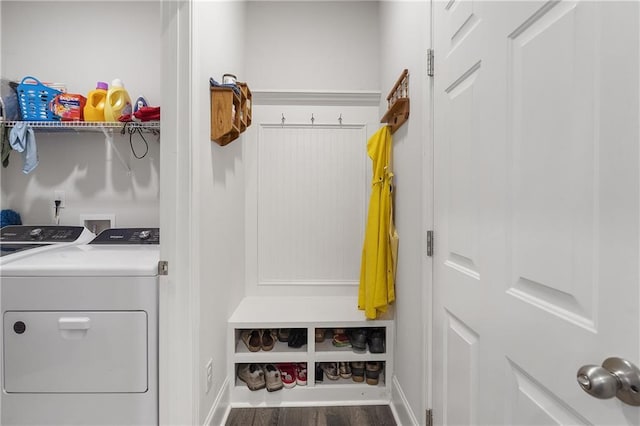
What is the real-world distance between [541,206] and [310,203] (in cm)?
173

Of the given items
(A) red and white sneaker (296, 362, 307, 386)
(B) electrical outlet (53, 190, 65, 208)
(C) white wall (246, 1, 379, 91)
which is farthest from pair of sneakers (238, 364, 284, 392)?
(C) white wall (246, 1, 379, 91)

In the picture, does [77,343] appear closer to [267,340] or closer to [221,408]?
[221,408]

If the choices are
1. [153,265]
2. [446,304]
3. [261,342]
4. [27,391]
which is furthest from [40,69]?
[446,304]

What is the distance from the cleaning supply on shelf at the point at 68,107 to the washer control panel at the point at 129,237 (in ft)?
2.44

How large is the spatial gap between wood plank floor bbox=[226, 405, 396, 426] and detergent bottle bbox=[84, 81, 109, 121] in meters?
1.99

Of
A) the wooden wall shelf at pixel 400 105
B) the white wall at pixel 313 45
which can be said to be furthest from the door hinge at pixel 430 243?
the white wall at pixel 313 45

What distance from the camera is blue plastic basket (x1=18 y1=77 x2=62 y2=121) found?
1.77m

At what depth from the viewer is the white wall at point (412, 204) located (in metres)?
1.29

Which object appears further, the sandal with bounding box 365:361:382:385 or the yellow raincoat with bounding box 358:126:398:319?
the sandal with bounding box 365:361:382:385

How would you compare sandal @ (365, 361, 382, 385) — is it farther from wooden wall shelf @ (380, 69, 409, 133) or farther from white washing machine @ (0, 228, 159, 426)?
wooden wall shelf @ (380, 69, 409, 133)

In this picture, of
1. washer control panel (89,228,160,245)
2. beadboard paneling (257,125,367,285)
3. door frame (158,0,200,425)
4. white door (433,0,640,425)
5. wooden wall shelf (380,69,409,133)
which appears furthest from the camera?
beadboard paneling (257,125,367,285)

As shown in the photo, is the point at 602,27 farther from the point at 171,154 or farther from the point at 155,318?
the point at 155,318

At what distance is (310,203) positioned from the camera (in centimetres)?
228

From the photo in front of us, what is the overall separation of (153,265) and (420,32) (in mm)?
1567
